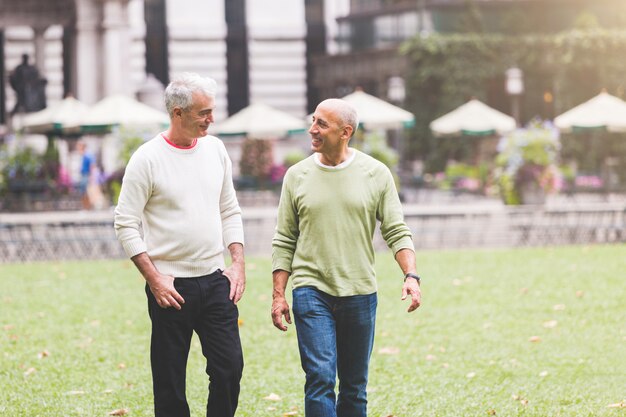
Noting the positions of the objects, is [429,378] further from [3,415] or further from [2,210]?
[2,210]

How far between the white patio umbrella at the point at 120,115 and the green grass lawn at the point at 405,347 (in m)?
10.2

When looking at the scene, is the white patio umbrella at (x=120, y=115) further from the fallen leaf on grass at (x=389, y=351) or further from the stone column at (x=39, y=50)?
the fallen leaf on grass at (x=389, y=351)

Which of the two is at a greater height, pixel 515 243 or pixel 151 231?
pixel 151 231

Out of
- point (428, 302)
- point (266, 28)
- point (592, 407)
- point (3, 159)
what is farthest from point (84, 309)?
point (266, 28)

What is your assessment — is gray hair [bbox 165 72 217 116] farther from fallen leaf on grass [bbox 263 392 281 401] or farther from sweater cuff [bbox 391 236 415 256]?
fallen leaf on grass [bbox 263 392 281 401]

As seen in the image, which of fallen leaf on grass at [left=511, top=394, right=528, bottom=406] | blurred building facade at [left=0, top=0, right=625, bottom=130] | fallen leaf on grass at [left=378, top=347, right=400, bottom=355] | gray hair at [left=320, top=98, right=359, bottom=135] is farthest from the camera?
blurred building facade at [left=0, top=0, right=625, bottom=130]

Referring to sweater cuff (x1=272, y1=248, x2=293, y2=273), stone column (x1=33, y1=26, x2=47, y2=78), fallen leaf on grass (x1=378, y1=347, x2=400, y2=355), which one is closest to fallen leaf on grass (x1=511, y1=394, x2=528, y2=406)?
fallen leaf on grass (x1=378, y1=347, x2=400, y2=355)

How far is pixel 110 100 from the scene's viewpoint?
28125mm

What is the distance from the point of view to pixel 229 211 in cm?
667

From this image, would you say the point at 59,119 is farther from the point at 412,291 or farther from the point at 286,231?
the point at 412,291

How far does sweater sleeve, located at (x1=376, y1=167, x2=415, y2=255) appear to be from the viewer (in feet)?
21.1

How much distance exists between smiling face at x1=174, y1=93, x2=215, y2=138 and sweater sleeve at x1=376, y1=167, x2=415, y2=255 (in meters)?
0.93

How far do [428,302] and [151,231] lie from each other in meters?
7.97

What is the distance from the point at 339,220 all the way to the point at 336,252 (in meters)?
0.16
